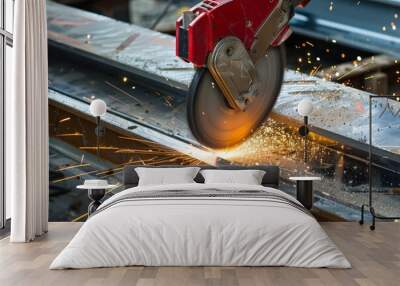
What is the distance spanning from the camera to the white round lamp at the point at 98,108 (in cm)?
643

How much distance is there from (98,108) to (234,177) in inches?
64.9

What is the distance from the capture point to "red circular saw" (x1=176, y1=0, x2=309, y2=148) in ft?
20.4

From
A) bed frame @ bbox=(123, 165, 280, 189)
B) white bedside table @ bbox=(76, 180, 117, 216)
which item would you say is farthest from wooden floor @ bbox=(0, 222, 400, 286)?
bed frame @ bbox=(123, 165, 280, 189)

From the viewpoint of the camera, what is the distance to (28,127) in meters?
5.37

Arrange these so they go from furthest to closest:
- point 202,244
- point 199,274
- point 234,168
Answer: point 234,168 < point 202,244 < point 199,274

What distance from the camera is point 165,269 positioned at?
3.97 meters

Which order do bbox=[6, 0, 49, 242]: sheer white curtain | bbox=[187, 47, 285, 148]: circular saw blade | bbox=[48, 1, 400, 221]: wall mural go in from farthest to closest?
bbox=[48, 1, 400, 221]: wall mural < bbox=[187, 47, 285, 148]: circular saw blade < bbox=[6, 0, 49, 242]: sheer white curtain

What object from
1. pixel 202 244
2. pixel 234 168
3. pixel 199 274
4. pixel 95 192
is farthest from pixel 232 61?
pixel 199 274

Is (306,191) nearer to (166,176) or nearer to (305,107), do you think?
(305,107)

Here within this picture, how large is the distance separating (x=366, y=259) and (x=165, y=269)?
5.07 feet

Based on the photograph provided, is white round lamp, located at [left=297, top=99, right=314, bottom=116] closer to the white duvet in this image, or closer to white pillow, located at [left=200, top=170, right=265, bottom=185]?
white pillow, located at [left=200, top=170, right=265, bottom=185]

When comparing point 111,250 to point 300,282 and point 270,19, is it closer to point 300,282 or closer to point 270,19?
point 300,282

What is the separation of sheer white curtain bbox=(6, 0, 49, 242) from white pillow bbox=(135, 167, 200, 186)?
105cm

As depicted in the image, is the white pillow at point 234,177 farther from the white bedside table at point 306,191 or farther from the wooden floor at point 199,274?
the wooden floor at point 199,274
